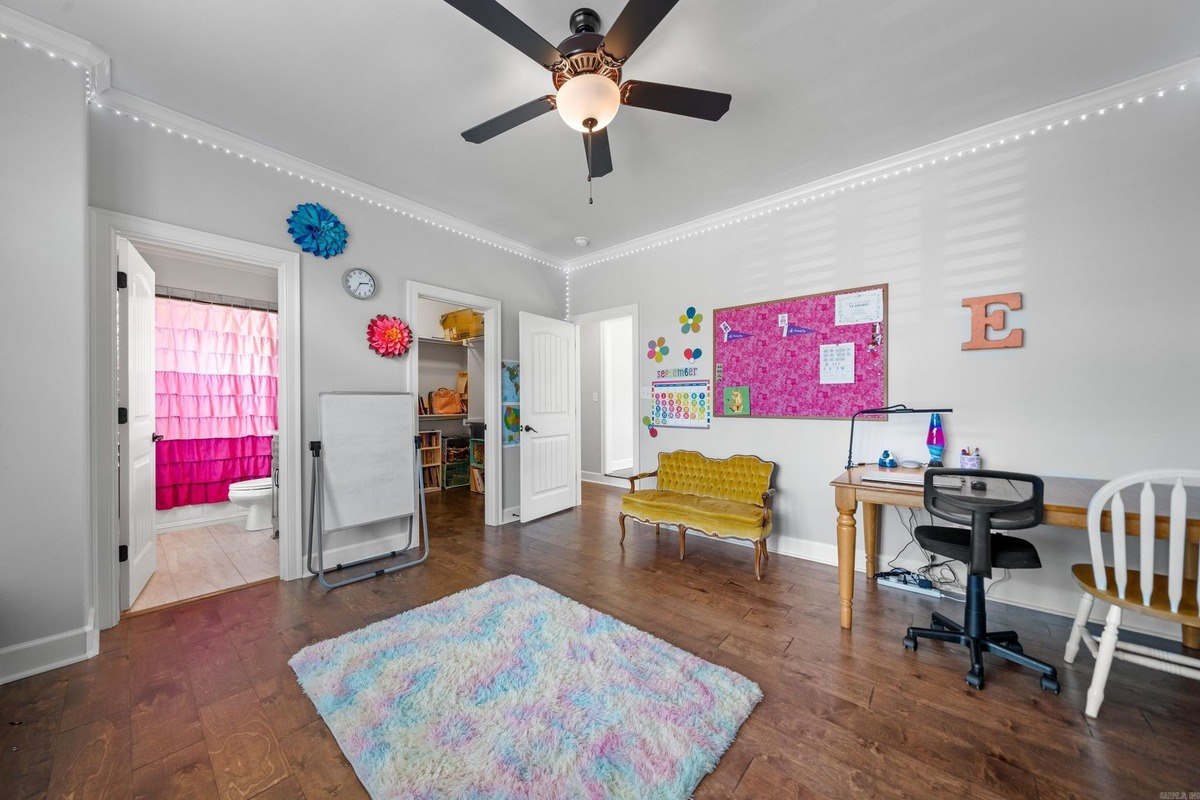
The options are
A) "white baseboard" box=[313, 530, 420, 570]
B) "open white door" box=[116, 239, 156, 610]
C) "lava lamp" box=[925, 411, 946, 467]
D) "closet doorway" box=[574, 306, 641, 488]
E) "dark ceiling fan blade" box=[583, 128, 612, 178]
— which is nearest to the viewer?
"dark ceiling fan blade" box=[583, 128, 612, 178]

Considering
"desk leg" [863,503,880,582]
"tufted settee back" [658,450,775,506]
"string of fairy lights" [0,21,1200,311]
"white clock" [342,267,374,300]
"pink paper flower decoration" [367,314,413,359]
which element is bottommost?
"desk leg" [863,503,880,582]

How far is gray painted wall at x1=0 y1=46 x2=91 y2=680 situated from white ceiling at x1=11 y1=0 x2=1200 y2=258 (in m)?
0.43

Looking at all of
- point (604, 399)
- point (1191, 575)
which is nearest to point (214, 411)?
point (604, 399)

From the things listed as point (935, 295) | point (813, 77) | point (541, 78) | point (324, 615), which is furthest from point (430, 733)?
point (935, 295)

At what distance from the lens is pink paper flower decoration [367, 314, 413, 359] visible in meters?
3.30

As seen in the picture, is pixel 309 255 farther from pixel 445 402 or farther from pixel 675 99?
pixel 445 402

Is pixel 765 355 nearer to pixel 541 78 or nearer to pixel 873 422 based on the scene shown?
pixel 873 422

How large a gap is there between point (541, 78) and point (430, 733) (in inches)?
117

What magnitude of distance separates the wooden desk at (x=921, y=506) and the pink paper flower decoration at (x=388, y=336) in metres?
3.18

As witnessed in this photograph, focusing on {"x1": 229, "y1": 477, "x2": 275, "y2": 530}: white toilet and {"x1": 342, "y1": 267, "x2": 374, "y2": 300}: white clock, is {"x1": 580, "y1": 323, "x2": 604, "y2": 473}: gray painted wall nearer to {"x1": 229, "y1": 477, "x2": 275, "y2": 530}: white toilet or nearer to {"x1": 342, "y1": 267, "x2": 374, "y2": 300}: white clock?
{"x1": 342, "y1": 267, "x2": 374, "y2": 300}: white clock

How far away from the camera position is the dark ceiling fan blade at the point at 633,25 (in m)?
1.43

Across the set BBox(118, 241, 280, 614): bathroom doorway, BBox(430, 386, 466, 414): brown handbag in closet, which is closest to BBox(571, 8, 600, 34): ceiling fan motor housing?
BBox(118, 241, 280, 614): bathroom doorway

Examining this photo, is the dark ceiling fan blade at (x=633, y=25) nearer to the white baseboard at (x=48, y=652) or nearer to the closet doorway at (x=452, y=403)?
the white baseboard at (x=48, y=652)

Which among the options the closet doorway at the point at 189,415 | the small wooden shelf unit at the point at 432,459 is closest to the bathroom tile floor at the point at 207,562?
the closet doorway at the point at 189,415
